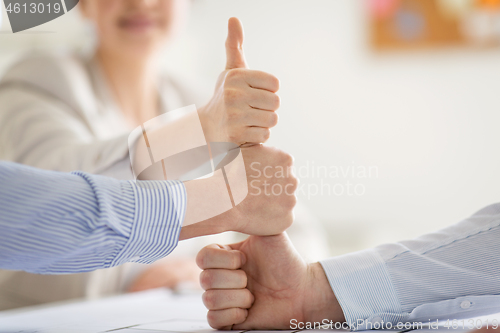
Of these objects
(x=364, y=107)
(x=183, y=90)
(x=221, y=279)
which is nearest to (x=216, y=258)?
(x=221, y=279)

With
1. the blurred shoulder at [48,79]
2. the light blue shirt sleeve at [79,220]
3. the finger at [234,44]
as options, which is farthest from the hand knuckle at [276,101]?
the blurred shoulder at [48,79]

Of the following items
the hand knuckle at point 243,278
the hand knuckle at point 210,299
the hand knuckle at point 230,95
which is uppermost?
the hand knuckle at point 230,95

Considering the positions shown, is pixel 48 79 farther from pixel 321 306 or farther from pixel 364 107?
pixel 364 107

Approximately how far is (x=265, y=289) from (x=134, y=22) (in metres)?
0.89

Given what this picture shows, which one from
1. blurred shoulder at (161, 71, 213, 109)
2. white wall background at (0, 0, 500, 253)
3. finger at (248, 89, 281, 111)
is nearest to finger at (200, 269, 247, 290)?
finger at (248, 89, 281, 111)

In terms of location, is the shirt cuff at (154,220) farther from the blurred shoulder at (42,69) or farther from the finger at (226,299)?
the blurred shoulder at (42,69)

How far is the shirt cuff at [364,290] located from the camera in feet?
1.89

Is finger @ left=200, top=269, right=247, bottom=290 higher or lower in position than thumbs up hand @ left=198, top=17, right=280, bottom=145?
lower

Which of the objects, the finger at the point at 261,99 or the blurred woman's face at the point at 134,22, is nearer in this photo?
the finger at the point at 261,99

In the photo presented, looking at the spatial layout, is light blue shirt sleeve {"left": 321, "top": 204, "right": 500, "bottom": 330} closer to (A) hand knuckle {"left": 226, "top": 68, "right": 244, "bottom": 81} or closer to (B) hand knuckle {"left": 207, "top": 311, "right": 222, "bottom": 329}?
(B) hand knuckle {"left": 207, "top": 311, "right": 222, "bottom": 329}

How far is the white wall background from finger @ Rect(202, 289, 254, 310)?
5.82 feet

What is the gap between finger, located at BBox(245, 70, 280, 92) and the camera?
651 millimetres

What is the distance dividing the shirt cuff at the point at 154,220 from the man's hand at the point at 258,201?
0.8 inches

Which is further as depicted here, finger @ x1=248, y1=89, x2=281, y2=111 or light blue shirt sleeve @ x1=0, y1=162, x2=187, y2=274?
finger @ x1=248, y1=89, x2=281, y2=111
